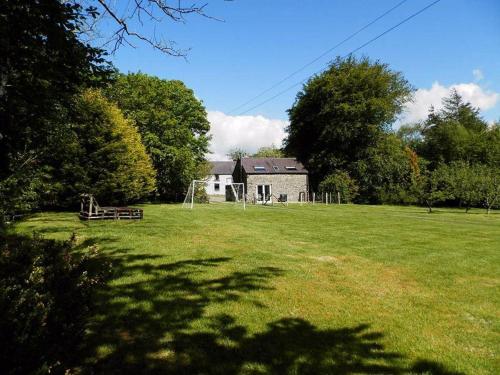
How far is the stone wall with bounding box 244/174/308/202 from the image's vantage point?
145 ft

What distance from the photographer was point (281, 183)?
4466cm

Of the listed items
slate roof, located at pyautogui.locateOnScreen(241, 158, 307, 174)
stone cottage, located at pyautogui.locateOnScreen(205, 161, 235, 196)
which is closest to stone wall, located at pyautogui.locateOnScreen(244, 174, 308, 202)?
slate roof, located at pyautogui.locateOnScreen(241, 158, 307, 174)

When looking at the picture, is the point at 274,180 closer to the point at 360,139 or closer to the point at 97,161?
the point at 360,139

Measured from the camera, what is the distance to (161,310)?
5770 mm

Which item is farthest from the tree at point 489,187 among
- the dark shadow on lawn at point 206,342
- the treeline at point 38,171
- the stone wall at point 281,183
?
the treeline at point 38,171

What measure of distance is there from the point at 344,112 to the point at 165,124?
2000 centimetres

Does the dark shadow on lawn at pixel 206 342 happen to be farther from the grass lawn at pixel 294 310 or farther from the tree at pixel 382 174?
the tree at pixel 382 174

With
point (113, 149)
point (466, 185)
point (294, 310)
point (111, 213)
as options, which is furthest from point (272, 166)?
point (294, 310)

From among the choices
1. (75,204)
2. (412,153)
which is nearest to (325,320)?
(75,204)

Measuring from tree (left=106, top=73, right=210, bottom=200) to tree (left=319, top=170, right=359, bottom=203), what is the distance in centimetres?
1487

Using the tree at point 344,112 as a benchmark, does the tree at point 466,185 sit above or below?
below

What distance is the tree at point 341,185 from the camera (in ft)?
140

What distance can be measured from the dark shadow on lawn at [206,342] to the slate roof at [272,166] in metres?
38.0

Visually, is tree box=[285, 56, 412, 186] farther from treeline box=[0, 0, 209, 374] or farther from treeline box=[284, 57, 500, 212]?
treeline box=[0, 0, 209, 374]
